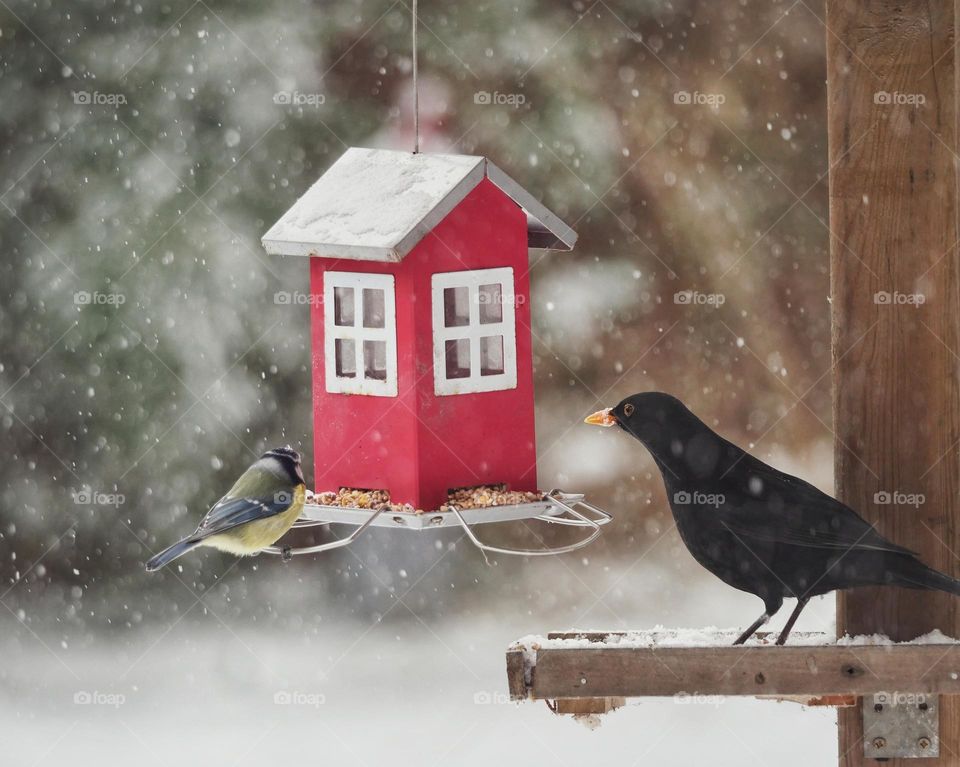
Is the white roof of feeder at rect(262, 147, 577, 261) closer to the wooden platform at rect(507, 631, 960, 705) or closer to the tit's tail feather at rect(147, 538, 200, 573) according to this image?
the tit's tail feather at rect(147, 538, 200, 573)

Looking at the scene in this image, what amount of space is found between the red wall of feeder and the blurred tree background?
3586 millimetres

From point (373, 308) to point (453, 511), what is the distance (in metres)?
0.54

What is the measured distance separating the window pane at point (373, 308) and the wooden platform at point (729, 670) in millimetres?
921

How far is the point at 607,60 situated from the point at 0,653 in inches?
203

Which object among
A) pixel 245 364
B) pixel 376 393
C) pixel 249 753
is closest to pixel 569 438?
pixel 245 364

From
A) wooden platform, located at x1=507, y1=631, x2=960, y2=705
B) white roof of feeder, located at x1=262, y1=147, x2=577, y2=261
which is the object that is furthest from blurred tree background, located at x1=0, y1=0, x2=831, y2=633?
wooden platform, located at x1=507, y1=631, x2=960, y2=705

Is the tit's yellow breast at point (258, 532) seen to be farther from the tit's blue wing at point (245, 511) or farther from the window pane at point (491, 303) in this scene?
the window pane at point (491, 303)

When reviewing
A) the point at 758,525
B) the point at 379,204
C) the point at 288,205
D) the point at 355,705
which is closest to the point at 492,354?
the point at 379,204

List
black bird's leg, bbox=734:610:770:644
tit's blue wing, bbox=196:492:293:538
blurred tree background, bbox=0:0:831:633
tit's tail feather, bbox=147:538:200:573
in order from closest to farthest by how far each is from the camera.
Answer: black bird's leg, bbox=734:610:770:644 < tit's tail feather, bbox=147:538:200:573 < tit's blue wing, bbox=196:492:293:538 < blurred tree background, bbox=0:0:831:633

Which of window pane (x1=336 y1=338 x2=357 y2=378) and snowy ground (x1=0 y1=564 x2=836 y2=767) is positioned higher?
window pane (x1=336 y1=338 x2=357 y2=378)

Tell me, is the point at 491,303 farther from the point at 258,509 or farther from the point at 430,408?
the point at 258,509

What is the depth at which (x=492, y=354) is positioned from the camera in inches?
129

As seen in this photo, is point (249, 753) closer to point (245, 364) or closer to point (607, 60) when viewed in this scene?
point (245, 364)

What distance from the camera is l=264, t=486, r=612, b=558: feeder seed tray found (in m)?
3.00
